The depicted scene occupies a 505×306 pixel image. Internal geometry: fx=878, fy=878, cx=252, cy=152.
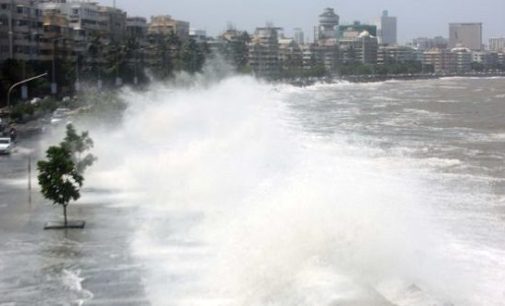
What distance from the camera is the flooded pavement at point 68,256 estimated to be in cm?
1245

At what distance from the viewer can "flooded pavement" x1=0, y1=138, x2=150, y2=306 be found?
12445 mm

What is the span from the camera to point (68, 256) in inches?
587

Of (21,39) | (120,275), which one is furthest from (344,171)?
(21,39)

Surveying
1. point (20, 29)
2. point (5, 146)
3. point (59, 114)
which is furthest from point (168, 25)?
point (5, 146)

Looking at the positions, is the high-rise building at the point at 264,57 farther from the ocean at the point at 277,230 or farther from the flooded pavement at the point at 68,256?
the flooded pavement at the point at 68,256

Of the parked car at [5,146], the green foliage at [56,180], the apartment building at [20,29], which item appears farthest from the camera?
the apartment building at [20,29]

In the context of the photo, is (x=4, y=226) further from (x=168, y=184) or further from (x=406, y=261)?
(x=406, y=261)

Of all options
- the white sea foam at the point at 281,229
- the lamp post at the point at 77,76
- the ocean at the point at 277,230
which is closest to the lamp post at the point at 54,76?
the lamp post at the point at 77,76

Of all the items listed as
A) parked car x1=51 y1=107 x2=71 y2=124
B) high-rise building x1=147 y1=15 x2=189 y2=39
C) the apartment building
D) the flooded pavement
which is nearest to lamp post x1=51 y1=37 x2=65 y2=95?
the apartment building

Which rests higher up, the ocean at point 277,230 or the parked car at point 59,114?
the parked car at point 59,114

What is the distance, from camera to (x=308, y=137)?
42.6 metres

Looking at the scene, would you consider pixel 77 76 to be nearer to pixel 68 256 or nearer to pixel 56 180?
pixel 56 180

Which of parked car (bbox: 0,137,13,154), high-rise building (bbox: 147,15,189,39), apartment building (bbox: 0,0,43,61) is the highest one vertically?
high-rise building (bbox: 147,15,189,39)

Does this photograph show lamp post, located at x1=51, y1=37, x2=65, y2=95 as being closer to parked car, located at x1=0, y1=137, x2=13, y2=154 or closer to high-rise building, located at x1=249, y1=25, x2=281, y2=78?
parked car, located at x1=0, y1=137, x2=13, y2=154
